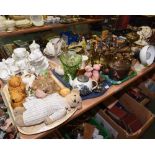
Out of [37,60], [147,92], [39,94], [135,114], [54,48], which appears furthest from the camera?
[147,92]

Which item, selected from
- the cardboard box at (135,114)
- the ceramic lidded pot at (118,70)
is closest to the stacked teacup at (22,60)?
the ceramic lidded pot at (118,70)

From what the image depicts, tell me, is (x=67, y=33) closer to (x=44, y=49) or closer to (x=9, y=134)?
(x=44, y=49)

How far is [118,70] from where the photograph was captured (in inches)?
52.2

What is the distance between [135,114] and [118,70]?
67 cm

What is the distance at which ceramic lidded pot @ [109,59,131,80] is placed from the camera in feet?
4.36

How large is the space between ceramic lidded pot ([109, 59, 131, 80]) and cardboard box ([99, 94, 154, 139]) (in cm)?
47

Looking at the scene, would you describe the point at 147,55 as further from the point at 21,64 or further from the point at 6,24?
the point at 6,24

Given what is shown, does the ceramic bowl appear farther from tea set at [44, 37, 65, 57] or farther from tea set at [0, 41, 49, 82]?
tea set at [0, 41, 49, 82]

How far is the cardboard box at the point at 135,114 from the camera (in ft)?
5.05

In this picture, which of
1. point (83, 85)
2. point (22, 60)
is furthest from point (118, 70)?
point (22, 60)

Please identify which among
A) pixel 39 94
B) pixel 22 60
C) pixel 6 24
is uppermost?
pixel 6 24

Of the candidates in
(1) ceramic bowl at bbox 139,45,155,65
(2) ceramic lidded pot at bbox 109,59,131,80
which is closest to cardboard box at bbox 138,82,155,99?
(1) ceramic bowl at bbox 139,45,155,65

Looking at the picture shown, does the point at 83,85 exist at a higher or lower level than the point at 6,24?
lower

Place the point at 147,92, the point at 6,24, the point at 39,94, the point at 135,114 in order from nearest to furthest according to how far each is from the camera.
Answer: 1. the point at 39,94
2. the point at 6,24
3. the point at 135,114
4. the point at 147,92
